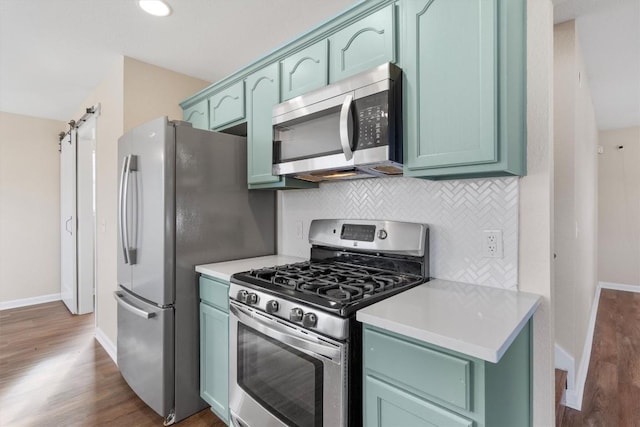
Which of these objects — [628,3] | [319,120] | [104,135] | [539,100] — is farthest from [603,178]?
[104,135]

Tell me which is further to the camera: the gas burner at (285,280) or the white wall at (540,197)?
the gas burner at (285,280)

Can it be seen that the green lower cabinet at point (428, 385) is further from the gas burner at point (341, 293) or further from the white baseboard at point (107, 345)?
the white baseboard at point (107, 345)

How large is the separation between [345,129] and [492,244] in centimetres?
82

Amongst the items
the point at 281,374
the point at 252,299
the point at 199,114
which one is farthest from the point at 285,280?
the point at 199,114

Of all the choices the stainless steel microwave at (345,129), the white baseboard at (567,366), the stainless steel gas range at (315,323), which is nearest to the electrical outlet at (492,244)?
the stainless steel gas range at (315,323)

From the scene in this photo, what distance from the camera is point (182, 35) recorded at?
2275 millimetres

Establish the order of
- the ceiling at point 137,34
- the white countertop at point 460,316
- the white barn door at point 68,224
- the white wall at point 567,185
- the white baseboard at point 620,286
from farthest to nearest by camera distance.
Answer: the white baseboard at point 620,286 < the white barn door at point 68,224 < the white wall at point 567,185 < the ceiling at point 137,34 < the white countertop at point 460,316

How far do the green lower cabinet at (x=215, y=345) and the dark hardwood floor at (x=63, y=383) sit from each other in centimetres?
20

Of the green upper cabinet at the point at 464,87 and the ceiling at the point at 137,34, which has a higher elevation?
the ceiling at the point at 137,34

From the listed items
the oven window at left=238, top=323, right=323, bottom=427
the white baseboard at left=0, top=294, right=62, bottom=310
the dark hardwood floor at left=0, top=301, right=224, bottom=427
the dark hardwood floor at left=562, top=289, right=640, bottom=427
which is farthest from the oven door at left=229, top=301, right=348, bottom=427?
the white baseboard at left=0, top=294, right=62, bottom=310

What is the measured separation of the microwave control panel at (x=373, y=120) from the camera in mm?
1361

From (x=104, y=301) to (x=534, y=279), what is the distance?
132 inches

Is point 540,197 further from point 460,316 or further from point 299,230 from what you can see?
point 299,230

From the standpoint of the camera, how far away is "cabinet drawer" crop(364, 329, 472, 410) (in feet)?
2.97
